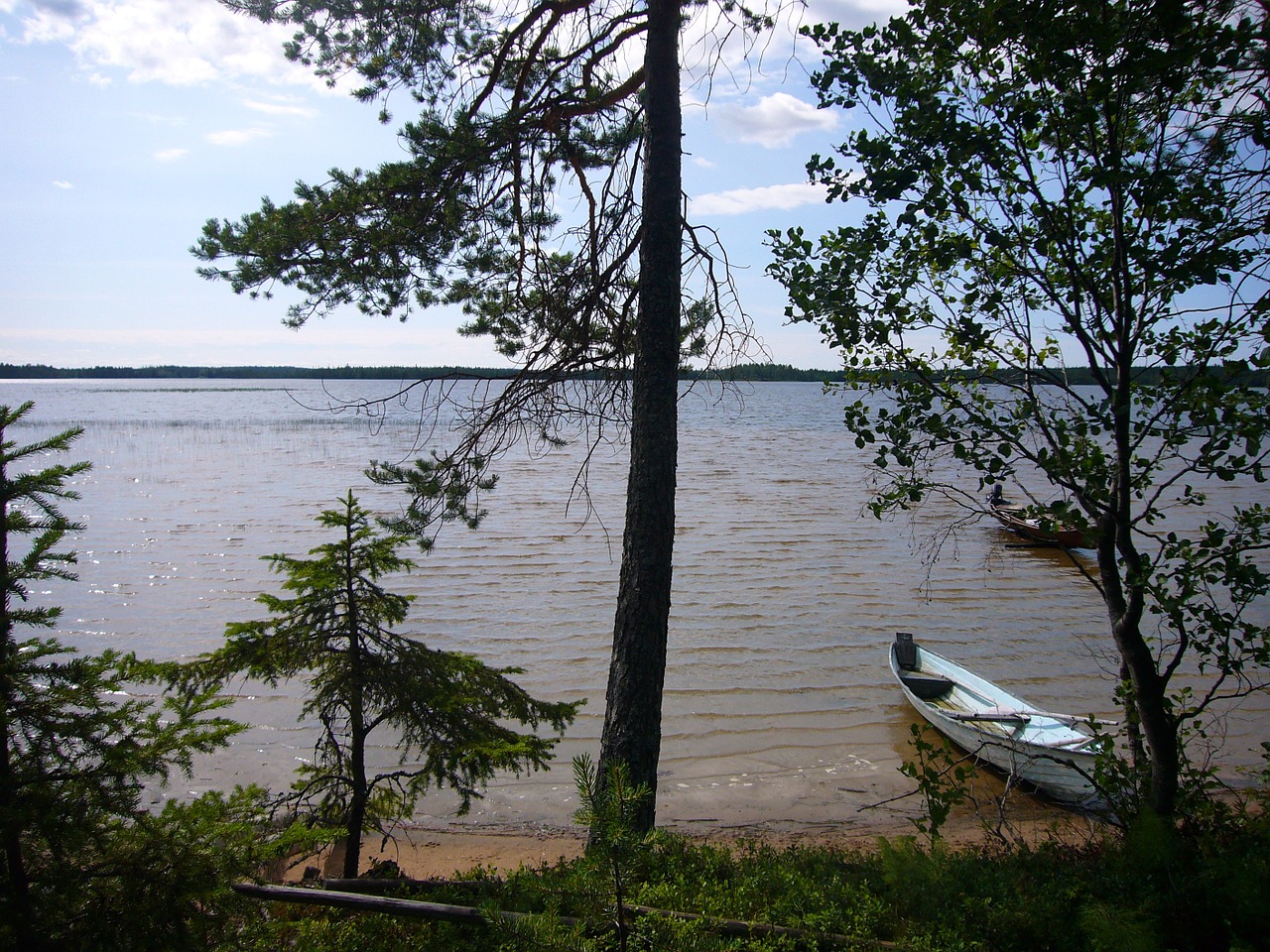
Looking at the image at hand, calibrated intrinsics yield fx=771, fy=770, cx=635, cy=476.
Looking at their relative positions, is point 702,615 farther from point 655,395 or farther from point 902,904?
point 902,904

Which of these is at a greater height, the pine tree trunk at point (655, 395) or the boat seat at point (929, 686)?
the pine tree trunk at point (655, 395)

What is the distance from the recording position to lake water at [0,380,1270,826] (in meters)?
8.90

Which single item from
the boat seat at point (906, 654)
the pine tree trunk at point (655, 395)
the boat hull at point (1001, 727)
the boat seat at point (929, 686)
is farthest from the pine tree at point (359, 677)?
the boat seat at point (906, 654)

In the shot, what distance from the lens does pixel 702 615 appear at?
1356 centimetres

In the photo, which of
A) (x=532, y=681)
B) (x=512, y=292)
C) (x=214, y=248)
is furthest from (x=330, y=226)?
(x=532, y=681)

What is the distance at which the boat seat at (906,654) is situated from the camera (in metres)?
10.8

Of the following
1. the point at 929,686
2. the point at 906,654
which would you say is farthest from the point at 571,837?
the point at 906,654

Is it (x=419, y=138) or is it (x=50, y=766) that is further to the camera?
(x=419, y=138)

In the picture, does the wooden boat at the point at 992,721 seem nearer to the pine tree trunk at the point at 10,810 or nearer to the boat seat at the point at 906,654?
the boat seat at the point at 906,654

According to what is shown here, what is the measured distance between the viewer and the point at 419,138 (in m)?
5.82

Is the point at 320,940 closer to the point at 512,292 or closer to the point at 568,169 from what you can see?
the point at 512,292

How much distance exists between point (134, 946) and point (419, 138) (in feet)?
17.1

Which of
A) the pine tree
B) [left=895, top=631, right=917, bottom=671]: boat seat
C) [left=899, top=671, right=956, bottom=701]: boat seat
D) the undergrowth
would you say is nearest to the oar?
[left=899, top=671, right=956, bottom=701]: boat seat

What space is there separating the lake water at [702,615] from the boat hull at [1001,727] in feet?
1.65
